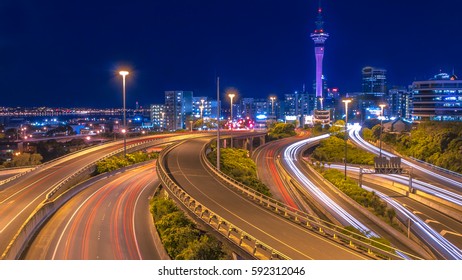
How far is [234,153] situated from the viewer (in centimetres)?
4066

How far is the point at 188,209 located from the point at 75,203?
1129 cm

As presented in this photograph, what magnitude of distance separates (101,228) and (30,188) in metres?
10.6

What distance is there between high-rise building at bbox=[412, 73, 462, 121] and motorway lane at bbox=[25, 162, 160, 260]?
73.3 meters

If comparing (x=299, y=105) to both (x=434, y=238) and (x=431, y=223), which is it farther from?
(x=434, y=238)

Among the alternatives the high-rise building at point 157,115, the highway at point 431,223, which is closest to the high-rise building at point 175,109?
the high-rise building at point 157,115

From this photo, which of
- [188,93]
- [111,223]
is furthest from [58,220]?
[188,93]

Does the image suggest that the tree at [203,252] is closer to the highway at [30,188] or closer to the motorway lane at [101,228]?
the motorway lane at [101,228]

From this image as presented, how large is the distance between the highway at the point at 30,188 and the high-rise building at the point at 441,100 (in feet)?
222

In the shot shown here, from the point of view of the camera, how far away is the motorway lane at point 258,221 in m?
12.5

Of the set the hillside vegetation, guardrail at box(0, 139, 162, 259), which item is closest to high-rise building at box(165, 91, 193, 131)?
the hillside vegetation

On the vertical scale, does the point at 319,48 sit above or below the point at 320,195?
above

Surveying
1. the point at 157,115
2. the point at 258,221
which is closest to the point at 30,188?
the point at 258,221

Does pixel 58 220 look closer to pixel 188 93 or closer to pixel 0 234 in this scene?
pixel 0 234

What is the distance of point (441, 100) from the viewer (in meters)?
87.8
